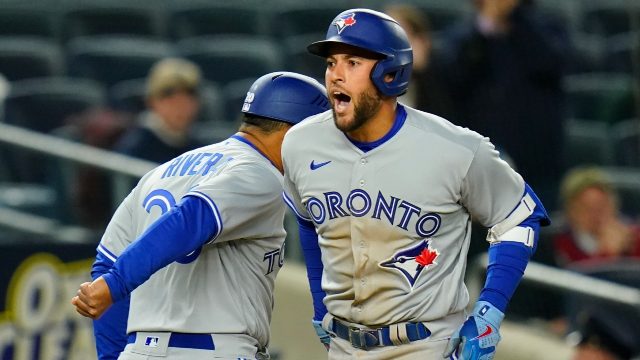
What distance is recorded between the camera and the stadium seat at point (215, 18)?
10.9 meters

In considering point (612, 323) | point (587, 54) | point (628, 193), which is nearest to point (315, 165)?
point (612, 323)

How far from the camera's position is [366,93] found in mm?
3971

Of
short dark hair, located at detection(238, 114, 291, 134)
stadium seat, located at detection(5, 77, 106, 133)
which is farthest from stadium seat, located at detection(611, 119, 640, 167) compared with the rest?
short dark hair, located at detection(238, 114, 291, 134)

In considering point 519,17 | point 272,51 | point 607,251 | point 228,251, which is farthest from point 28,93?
point 228,251

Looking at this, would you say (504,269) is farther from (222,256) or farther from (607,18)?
(607,18)

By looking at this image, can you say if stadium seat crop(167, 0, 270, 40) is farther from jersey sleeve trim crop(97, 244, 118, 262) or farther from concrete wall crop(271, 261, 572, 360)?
jersey sleeve trim crop(97, 244, 118, 262)

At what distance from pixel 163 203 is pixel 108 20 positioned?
6.40 metres

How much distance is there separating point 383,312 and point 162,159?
3.50m

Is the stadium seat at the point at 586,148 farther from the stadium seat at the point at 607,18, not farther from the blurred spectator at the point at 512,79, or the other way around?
the stadium seat at the point at 607,18

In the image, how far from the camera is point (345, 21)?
13.1 ft

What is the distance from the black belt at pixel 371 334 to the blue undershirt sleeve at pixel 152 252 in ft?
1.87

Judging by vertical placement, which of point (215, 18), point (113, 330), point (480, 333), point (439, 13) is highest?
point (439, 13)

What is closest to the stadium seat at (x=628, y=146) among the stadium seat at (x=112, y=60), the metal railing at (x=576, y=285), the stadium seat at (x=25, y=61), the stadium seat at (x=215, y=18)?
the metal railing at (x=576, y=285)

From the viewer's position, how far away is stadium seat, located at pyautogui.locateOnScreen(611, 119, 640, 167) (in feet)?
30.4
